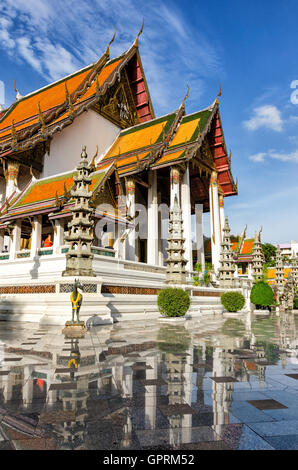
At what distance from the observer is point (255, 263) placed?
961 inches

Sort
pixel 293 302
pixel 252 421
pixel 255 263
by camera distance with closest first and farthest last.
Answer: pixel 252 421 < pixel 255 263 < pixel 293 302

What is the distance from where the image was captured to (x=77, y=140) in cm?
2217

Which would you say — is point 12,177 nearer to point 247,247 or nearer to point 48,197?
point 48,197

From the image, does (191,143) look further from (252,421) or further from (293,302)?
A: (252,421)

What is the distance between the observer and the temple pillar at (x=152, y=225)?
21000 millimetres

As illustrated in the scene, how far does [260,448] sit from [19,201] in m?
16.1

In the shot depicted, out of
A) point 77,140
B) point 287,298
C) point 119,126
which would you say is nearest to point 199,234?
point 287,298

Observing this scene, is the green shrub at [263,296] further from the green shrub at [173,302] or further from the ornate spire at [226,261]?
the green shrub at [173,302]

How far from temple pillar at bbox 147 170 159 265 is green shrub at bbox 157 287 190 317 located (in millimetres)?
9576

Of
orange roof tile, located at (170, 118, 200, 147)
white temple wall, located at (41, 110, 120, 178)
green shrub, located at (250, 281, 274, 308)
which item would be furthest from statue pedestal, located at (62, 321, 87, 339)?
orange roof tile, located at (170, 118, 200, 147)

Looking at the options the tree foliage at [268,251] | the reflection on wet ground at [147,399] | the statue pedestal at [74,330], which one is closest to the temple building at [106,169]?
the statue pedestal at [74,330]

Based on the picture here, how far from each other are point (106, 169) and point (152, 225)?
715 cm

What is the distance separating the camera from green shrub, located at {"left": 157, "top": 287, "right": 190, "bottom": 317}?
1041 centimetres
